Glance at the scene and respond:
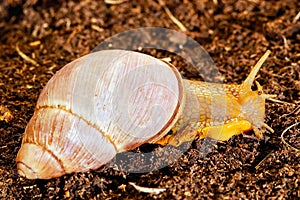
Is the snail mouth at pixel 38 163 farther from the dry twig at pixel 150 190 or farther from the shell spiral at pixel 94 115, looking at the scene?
the dry twig at pixel 150 190

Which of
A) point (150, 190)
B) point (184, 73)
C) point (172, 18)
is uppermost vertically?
point (172, 18)

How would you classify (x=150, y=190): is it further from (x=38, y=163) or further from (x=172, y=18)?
(x=172, y=18)

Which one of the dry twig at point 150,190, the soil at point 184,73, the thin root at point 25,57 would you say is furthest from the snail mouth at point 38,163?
the thin root at point 25,57

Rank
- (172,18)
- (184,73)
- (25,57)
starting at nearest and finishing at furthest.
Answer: (184,73) < (25,57) < (172,18)

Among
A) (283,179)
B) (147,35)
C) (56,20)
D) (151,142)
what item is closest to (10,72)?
(56,20)

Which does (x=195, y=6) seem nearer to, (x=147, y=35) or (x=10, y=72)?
(x=147, y=35)

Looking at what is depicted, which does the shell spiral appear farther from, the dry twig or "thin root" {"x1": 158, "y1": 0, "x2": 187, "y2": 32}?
"thin root" {"x1": 158, "y1": 0, "x2": 187, "y2": 32}

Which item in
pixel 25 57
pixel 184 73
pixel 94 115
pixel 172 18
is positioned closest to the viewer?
pixel 94 115

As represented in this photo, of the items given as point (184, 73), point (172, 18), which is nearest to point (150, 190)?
point (184, 73)
